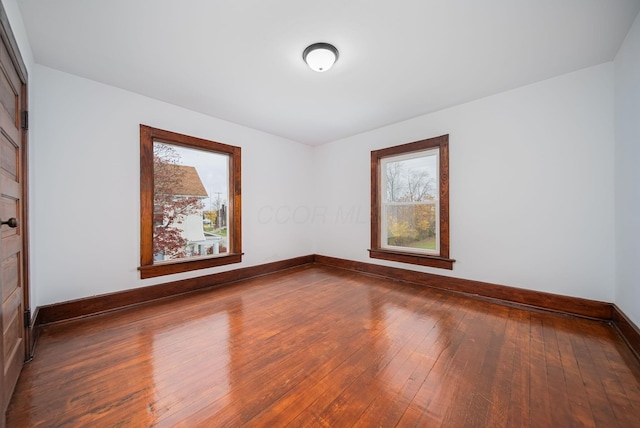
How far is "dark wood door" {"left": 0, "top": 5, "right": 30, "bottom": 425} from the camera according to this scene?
1.38m

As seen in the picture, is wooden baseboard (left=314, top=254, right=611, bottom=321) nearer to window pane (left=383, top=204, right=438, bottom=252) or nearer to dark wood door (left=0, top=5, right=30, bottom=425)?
window pane (left=383, top=204, right=438, bottom=252)

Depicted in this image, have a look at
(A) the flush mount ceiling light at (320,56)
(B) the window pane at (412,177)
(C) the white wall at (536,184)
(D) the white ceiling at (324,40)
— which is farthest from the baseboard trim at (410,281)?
(A) the flush mount ceiling light at (320,56)

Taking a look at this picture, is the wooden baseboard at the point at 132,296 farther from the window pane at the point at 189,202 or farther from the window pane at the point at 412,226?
the window pane at the point at 412,226

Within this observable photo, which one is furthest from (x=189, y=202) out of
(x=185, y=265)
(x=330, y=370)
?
(x=330, y=370)

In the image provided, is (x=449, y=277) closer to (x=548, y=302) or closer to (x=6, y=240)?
(x=548, y=302)

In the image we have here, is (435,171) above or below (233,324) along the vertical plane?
above

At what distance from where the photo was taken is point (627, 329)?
1996mm

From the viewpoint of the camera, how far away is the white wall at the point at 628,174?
190cm

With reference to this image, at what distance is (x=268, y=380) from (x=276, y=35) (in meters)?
2.57

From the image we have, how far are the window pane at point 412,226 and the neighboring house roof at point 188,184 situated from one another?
300 centimetres

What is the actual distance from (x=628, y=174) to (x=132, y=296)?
5056 millimetres

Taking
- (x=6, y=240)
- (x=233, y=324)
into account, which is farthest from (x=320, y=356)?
(x=6, y=240)

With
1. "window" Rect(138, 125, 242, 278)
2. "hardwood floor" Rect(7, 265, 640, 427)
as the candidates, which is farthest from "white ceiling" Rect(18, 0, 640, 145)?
"hardwood floor" Rect(7, 265, 640, 427)

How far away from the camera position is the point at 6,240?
1459mm
